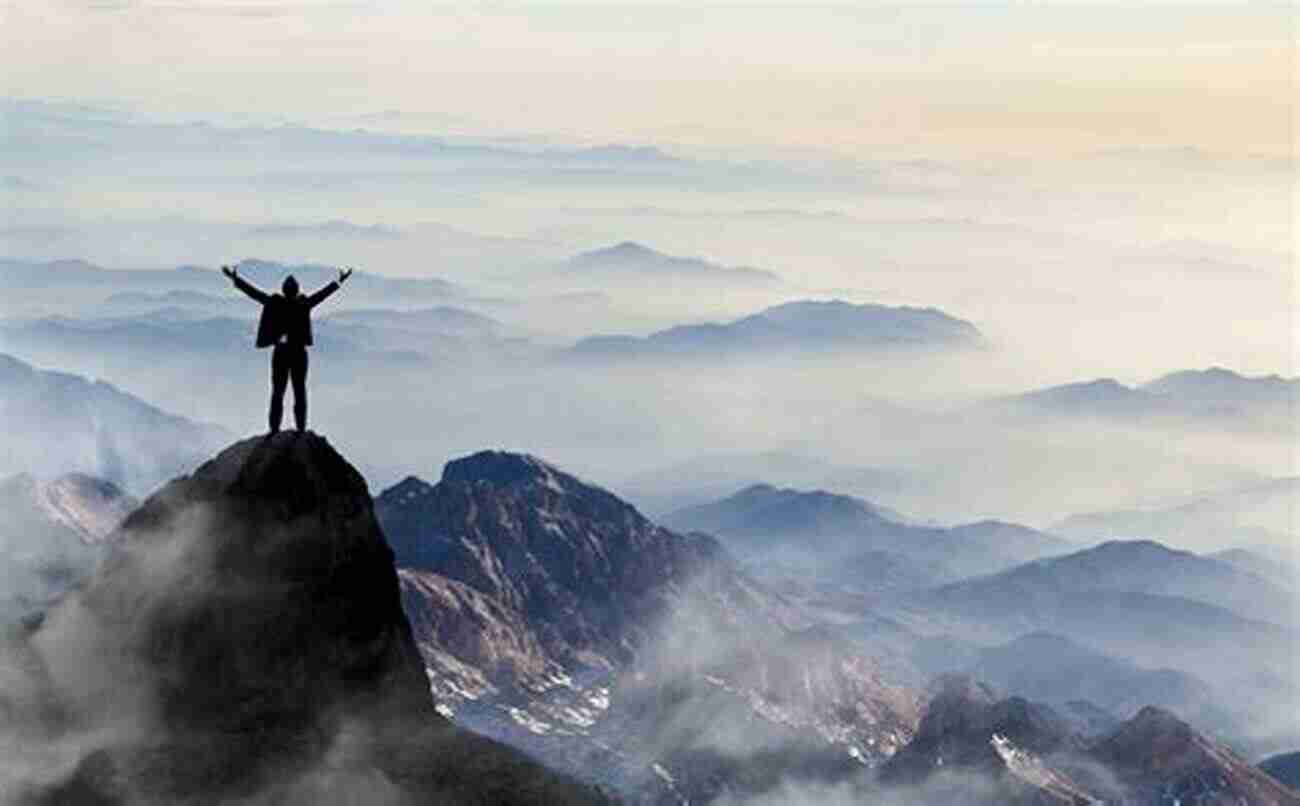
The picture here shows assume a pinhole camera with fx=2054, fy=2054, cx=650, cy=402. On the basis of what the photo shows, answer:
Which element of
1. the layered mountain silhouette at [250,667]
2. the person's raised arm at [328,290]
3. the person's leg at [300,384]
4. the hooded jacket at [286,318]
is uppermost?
the person's raised arm at [328,290]

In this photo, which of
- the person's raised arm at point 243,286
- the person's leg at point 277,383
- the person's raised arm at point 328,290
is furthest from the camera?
the person's leg at point 277,383

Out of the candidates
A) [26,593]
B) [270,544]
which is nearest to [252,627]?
[270,544]

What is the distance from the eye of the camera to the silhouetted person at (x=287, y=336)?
67.9 meters

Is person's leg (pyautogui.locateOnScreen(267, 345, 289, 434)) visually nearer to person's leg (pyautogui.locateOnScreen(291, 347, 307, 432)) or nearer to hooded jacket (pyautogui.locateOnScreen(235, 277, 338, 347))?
person's leg (pyautogui.locateOnScreen(291, 347, 307, 432))

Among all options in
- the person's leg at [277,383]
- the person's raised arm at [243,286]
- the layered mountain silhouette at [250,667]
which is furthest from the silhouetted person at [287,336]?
the layered mountain silhouette at [250,667]

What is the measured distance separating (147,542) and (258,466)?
14.7ft

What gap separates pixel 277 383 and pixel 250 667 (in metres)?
9.92

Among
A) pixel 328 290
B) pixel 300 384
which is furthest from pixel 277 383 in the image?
pixel 328 290

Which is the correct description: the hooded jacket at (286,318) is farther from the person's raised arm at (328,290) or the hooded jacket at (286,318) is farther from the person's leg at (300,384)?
the person's leg at (300,384)

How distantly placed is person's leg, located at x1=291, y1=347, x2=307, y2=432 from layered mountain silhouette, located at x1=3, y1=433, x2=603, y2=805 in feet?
4.55

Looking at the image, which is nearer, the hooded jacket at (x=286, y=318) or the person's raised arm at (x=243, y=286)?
the person's raised arm at (x=243, y=286)

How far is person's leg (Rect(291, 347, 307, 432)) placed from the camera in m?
68.8

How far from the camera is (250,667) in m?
64.6

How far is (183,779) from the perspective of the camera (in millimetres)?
60875
